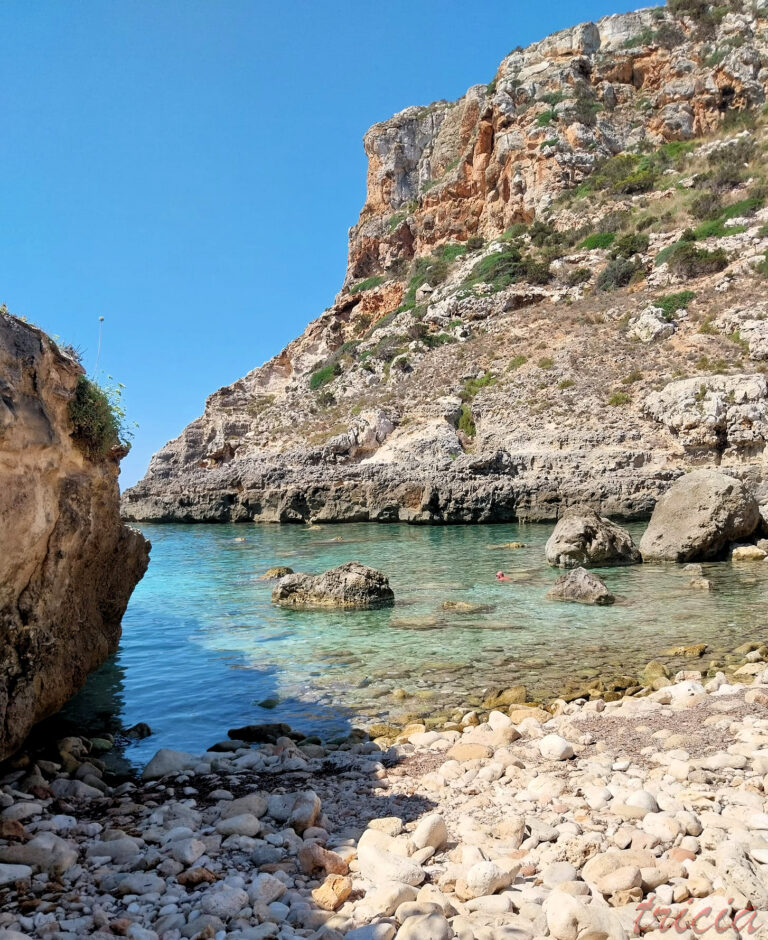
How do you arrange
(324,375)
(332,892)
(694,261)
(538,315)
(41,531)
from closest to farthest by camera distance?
(332,892) < (41,531) < (694,261) < (538,315) < (324,375)

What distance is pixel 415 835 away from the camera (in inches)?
173

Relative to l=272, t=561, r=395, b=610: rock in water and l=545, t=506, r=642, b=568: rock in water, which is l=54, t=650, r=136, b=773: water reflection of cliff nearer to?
l=272, t=561, r=395, b=610: rock in water

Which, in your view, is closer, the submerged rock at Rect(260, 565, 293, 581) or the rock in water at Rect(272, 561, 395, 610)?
the rock in water at Rect(272, 561, 395, 610)

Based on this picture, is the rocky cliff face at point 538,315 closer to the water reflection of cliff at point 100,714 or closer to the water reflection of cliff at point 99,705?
the water reflection of cliff at point 99,705

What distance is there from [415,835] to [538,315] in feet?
141

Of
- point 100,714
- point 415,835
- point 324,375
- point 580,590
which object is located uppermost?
point 324,375

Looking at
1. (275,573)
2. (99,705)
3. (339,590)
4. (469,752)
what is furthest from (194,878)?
(275,573)

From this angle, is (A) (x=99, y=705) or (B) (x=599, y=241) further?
(B) (x=599, y=241)

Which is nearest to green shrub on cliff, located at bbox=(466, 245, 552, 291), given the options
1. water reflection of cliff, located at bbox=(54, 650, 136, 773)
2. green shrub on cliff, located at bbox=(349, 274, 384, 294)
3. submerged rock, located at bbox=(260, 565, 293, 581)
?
green shrub on cliff, located at bbox=(349, 274, 384, 294)

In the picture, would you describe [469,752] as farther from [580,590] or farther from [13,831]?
[580,590]

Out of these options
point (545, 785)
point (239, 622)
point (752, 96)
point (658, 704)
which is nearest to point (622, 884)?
point (545, 785)

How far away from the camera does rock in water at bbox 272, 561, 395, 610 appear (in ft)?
44.8

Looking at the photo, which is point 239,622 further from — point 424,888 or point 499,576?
point 424,888

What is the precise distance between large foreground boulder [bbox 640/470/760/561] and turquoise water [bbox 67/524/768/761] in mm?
814
